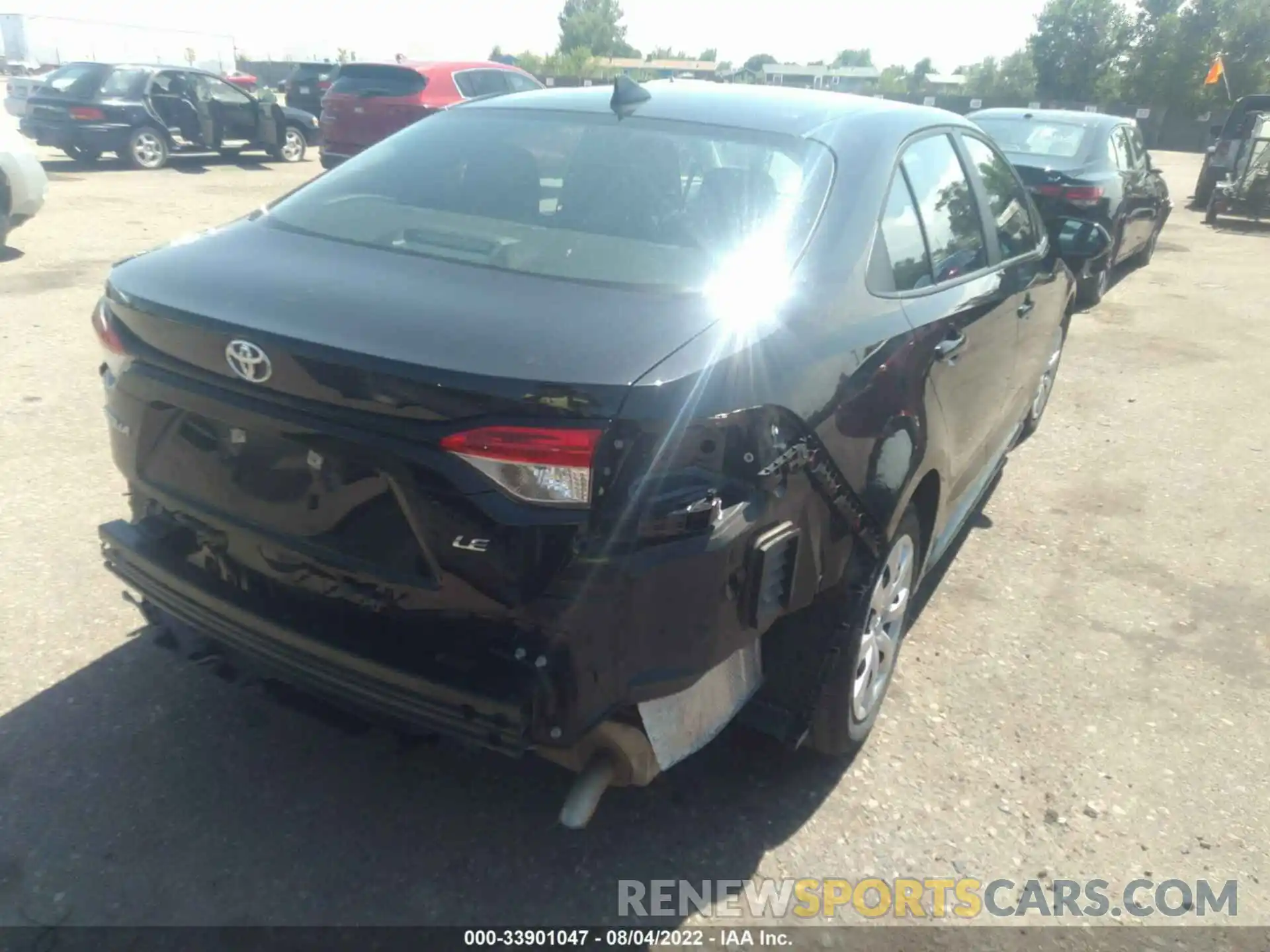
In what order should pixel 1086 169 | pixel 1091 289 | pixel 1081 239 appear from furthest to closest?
pixel 1091 289, pixel 1086 169, pixel 1081 239

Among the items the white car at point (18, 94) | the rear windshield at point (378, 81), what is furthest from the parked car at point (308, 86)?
the rear windshield at point (378, 81)

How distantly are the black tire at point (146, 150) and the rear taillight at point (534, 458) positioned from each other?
15.8 m

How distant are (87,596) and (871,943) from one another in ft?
9.23

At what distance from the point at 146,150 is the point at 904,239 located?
15554 mm

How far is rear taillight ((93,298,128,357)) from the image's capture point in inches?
99.7

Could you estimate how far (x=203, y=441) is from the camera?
93.7 inches

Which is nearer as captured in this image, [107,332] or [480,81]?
[107,332]

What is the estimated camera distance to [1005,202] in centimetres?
418

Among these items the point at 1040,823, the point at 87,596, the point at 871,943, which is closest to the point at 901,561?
the point at 1040,823

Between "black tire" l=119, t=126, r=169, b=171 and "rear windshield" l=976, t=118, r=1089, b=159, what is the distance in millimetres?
11988

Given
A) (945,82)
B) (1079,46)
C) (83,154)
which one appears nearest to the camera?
(83,154)

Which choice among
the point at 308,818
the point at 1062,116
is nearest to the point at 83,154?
the point at 1062,116

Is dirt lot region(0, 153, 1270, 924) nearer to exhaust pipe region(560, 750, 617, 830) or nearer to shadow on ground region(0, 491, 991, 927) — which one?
A: shadow on ground region(0, 491, 991, 927)

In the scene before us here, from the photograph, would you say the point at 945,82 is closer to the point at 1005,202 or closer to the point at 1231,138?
the point at 1231,138
